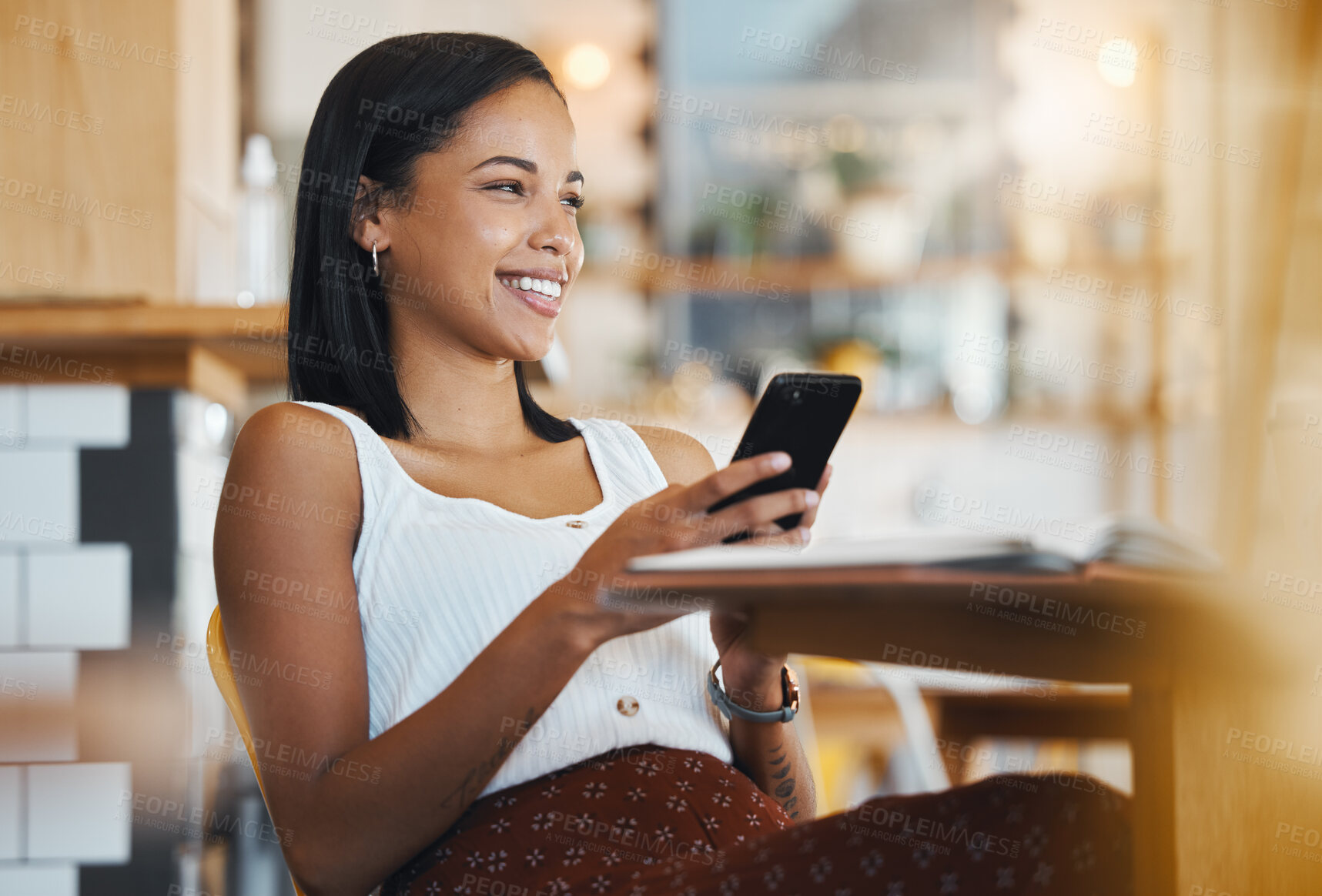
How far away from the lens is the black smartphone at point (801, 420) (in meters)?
0.72

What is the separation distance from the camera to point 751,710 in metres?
0.98

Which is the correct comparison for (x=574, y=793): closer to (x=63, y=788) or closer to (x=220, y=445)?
(x=63, y=788)

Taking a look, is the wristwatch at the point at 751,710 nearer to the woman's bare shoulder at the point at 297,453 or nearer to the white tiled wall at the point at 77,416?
the woman's bare shoulder at the point at 297,453

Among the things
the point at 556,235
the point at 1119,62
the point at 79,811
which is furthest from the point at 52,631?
the point at 1119,62

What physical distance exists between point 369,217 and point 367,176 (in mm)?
40

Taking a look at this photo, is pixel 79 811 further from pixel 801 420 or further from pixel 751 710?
pixel 801 420

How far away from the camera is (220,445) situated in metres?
1.69

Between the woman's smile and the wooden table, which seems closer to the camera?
the wooden table

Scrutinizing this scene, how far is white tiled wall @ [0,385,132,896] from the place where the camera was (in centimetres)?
145

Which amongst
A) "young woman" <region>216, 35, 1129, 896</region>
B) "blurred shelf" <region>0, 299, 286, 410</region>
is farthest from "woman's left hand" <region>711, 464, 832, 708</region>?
"blurred shelf" <region>0, 299, 286, 410</region>

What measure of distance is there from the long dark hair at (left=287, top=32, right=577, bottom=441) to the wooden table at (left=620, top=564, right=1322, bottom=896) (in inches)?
24.3

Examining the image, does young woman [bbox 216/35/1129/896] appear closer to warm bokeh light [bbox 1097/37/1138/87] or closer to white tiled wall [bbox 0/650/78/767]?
white tiled wall [bbox 0/650/78/767]

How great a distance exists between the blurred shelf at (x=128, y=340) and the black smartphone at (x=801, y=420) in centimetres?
91

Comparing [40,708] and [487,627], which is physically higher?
[487,627]
